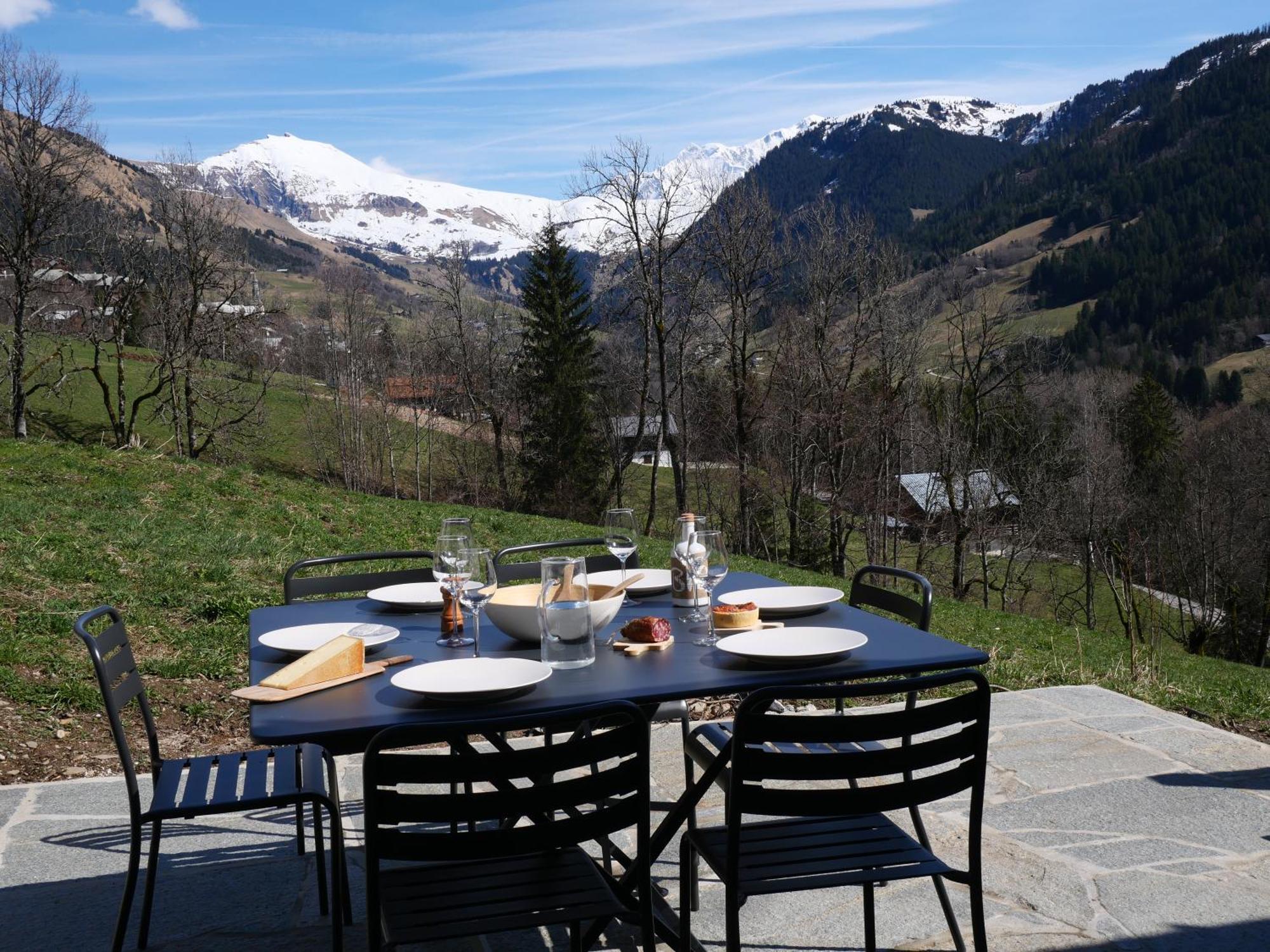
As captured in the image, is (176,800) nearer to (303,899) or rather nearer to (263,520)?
(303,899)

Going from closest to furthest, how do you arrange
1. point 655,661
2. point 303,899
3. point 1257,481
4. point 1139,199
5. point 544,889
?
point 544,889 < point 655,661 < point 303,899 < point 1257,481 < point 1139,199

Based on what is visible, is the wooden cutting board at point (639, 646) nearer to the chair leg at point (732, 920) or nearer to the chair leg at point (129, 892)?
the chair leg at point (732, 920)

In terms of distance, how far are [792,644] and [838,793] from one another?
573 mm

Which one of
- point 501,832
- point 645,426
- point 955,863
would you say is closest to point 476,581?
point 501,832

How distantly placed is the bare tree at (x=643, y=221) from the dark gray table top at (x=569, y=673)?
25.1 metres

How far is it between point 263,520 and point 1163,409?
167 feet

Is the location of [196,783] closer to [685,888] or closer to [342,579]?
[342,579]

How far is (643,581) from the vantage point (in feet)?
11.6

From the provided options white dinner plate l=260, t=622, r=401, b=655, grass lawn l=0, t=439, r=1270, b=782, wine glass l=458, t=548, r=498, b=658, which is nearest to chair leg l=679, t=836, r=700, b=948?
wine glass l=458, t=548, r=498, b=658

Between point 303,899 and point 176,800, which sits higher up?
point 176,800

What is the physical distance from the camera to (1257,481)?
125ft

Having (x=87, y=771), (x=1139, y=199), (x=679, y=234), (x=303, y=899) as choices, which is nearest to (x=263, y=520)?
(x=87, y=771)

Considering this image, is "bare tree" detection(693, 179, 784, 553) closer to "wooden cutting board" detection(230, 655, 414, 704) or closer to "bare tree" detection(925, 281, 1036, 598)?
"bare tree" detection(925, 281, 1036, 598)

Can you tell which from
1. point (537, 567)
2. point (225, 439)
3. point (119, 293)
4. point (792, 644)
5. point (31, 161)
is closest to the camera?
point (792, 644)
